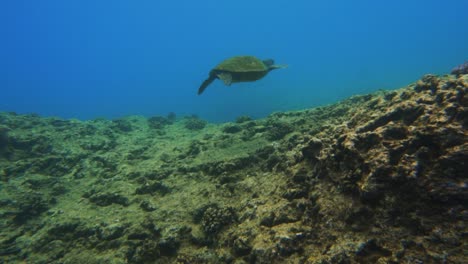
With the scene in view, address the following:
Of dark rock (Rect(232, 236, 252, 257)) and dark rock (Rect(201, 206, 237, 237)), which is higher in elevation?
dark rock (Rect(201, 206, 237, 237))

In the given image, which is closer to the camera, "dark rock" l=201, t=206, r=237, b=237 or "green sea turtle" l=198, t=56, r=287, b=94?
"dark rock" l=201, t=206, r=237, b=237

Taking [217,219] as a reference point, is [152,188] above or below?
above

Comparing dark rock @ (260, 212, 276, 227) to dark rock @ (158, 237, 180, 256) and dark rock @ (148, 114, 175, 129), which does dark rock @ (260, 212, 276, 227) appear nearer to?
dark rock @ (158, 237, 180, 256)

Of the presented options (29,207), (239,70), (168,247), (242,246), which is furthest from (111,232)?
(239,70)

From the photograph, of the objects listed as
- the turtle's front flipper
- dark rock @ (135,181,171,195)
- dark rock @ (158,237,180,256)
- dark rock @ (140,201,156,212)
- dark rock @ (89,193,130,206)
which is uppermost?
the turtle's front flipper

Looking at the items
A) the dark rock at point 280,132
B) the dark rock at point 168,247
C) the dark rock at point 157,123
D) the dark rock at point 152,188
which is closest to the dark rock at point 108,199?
the dark rock at point 152,188

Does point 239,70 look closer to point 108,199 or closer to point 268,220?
point 108,199

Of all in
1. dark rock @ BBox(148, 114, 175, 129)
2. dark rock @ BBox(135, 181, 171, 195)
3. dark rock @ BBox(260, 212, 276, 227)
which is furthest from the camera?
dark rock @ BBox(148, 114, 175, 129)

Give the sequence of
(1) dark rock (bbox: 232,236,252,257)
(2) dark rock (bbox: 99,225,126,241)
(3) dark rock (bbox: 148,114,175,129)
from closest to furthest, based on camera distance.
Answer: (1) dark rock (bbox: 232,236,252,257), (2) dark rock (bbox: 99,225,126,241), (3) dark rock (bbox: 148,114,175,129)

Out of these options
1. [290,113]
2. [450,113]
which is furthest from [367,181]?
[290,113]

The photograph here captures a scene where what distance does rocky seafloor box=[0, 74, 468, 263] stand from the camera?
308 centimetres

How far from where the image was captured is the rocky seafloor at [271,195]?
3.08m

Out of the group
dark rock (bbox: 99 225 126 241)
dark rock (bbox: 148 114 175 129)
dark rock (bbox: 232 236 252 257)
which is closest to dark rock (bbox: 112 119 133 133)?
dark rock (bbox: 148 114 175 129)

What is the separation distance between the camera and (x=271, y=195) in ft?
18.6
